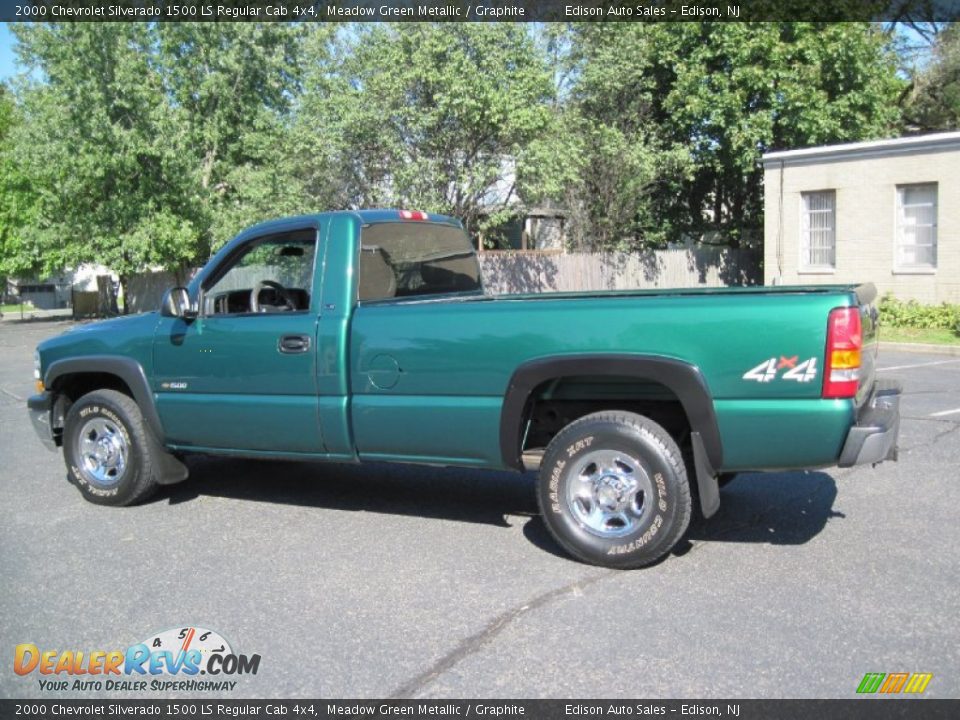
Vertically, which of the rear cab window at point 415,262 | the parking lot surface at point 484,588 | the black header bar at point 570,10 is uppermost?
the black header bar at point 570,10

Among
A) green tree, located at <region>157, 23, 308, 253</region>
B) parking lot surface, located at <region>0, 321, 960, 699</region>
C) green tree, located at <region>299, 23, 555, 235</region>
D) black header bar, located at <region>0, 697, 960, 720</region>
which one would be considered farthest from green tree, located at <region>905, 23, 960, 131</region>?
black header bar, located at <region>0, 697, 960, 720</region>

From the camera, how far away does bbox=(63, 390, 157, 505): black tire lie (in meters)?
6.12

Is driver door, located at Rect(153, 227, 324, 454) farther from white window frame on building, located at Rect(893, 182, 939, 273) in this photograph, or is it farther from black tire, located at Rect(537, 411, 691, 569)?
white window frame on building, located at Rect(893, 182, 939, 273)

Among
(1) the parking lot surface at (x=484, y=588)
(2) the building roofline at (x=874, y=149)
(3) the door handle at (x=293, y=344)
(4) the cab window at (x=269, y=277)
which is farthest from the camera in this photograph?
(2) the building roofline at (x=874, y=149)

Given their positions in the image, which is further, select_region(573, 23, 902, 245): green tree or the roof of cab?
select_region(573, 23, 902, 245): green tree

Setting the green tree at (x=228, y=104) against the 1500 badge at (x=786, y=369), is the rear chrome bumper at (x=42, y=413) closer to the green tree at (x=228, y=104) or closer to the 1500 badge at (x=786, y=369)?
the 1500 badge at (x=786, y=369)

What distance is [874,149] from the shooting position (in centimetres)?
2070

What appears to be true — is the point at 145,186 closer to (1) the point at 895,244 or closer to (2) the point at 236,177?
(2) the point at 236,177

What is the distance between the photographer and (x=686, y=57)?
25984mm

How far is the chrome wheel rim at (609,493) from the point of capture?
4.64 meters

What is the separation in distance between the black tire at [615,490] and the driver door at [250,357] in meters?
1.58

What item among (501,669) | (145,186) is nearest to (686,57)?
(145,186)

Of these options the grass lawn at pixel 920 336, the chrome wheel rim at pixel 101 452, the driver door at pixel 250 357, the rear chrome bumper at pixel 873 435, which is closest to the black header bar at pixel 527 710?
the rear chrome bumper at pixel 873 435

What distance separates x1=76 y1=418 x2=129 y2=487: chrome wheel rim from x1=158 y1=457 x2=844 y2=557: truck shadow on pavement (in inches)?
18.0
